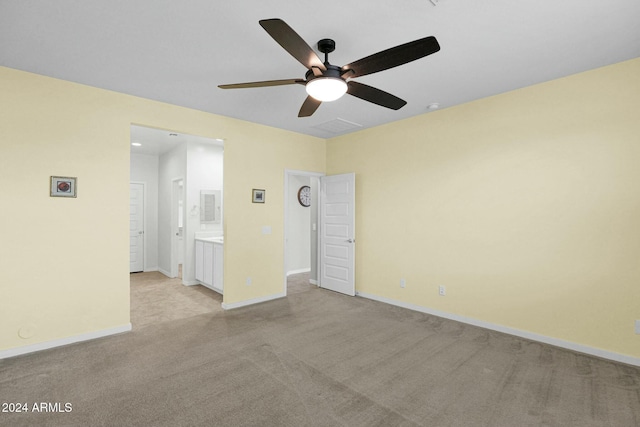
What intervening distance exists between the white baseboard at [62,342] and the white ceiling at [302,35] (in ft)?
8.81

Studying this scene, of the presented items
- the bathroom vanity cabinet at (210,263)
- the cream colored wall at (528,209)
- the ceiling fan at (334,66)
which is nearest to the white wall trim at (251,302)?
the bathroom vanity cabinet at (210,263)

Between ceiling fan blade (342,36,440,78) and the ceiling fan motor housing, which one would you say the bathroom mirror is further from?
ceiling fan blade (342,36,440,78)

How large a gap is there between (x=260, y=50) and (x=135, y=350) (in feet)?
10.2

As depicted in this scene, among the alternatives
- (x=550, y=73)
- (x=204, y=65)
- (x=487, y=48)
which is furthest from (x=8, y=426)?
(x=550, y=73)

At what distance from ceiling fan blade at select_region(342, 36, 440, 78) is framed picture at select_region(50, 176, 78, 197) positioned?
3035 mm

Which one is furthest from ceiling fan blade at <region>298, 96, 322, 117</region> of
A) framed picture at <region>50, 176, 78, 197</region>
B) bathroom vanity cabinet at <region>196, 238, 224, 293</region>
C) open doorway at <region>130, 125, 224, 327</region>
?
bathroom vanity cabinet at <region>196, 238, 224, 293</region>

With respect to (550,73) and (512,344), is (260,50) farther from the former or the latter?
(512,344)

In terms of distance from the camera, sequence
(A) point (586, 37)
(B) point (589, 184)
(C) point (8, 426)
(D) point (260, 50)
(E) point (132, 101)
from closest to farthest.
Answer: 1. (C) point (8, 426)
2. (A) point (586, 37)
3. (D) point (260, 50)
4. (B) point (589, 184)
5. (E) point (132, 101)

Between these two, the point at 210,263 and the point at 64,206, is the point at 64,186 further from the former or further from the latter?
the point at 210,263

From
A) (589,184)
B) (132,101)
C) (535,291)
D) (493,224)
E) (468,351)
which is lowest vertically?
(468,351)

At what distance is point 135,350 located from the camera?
298 cm

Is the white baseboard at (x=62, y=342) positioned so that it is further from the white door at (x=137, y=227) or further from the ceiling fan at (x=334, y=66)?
the white door at (x=137, y=227)

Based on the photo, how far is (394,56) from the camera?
74.4 inches

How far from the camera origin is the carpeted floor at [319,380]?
6.65 feet
